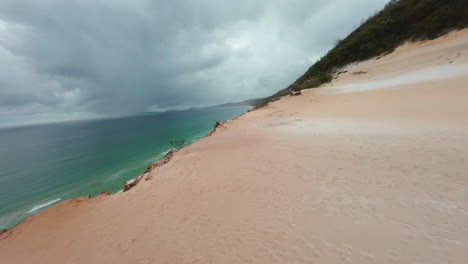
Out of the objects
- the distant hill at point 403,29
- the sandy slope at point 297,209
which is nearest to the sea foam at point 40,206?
the sandy slope at point 297,209

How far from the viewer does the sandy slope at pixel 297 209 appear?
296 centimetres

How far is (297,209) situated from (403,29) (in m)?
60.7

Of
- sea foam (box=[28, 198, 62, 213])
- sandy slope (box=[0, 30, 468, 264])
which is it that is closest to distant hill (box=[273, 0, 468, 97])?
sandy slope (box=[0, 30, 468, 264])

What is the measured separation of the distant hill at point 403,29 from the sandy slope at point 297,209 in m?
35.2

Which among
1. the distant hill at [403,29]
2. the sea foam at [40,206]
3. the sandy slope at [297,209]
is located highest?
the distant hill at [403,29]

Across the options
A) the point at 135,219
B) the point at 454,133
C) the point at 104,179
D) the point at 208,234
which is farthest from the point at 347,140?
the point at 104,179

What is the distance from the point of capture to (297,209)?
4.03 meters

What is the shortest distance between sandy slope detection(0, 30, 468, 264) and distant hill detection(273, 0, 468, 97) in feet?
115

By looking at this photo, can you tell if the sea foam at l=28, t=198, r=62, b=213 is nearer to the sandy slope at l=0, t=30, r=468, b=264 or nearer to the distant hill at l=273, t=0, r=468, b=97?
the sandy slope at l=0, t=30, r=468, b=264

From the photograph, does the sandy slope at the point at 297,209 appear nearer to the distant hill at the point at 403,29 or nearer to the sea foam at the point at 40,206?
the sea foam at the point at 40,206

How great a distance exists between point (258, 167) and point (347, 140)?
4.58m

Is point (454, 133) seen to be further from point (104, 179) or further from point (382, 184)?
point (104, 179)

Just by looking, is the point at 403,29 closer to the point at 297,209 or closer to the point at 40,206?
the point at 297,209

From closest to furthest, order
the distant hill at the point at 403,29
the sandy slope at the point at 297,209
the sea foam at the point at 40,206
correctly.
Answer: the sandy slope at the point at 297,209 < the sea foam at the point at 40,206 < the distant hill at the point at 403,29
